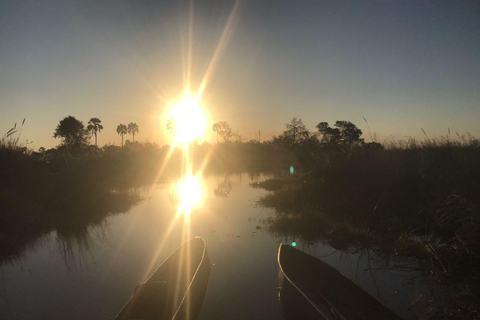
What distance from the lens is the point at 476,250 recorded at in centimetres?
664

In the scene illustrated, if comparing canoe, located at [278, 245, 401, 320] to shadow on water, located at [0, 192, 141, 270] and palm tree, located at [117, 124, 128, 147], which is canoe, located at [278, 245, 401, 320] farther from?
palm tree, located at [117, 124, 128, 147]

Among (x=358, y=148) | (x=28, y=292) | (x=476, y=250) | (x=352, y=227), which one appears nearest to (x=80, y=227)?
(x=28, y=292)

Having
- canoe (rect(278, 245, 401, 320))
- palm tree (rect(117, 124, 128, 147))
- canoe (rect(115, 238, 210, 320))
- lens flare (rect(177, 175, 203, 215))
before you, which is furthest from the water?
palm tree (rect(117, 124, 128, 147))

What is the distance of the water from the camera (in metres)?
6.29

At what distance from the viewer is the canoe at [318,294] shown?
4.93m

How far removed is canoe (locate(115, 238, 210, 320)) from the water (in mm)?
494

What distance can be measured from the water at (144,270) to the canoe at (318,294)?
658mm

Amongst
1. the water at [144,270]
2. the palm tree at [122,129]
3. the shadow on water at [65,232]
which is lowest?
the water at [144,270]

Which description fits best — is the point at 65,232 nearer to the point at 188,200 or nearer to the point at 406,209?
the point at 188,200

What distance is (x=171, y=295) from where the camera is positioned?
6.27 meters

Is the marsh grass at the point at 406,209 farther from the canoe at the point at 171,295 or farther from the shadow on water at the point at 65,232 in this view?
the shadow on water at the point at 65,232

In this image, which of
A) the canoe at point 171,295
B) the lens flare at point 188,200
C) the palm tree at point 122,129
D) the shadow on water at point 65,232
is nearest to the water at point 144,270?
the shadow on water at point 65,232

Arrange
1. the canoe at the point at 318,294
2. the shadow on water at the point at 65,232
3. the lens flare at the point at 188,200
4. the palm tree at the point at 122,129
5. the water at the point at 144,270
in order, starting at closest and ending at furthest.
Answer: the canoe at the point at 318,294
the water at the point at 144,270
the shadow on water at the point at 65,232
the lens flare at the point at 188,200
the palm tree at the point at 122,129

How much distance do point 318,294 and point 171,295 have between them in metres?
3.06
